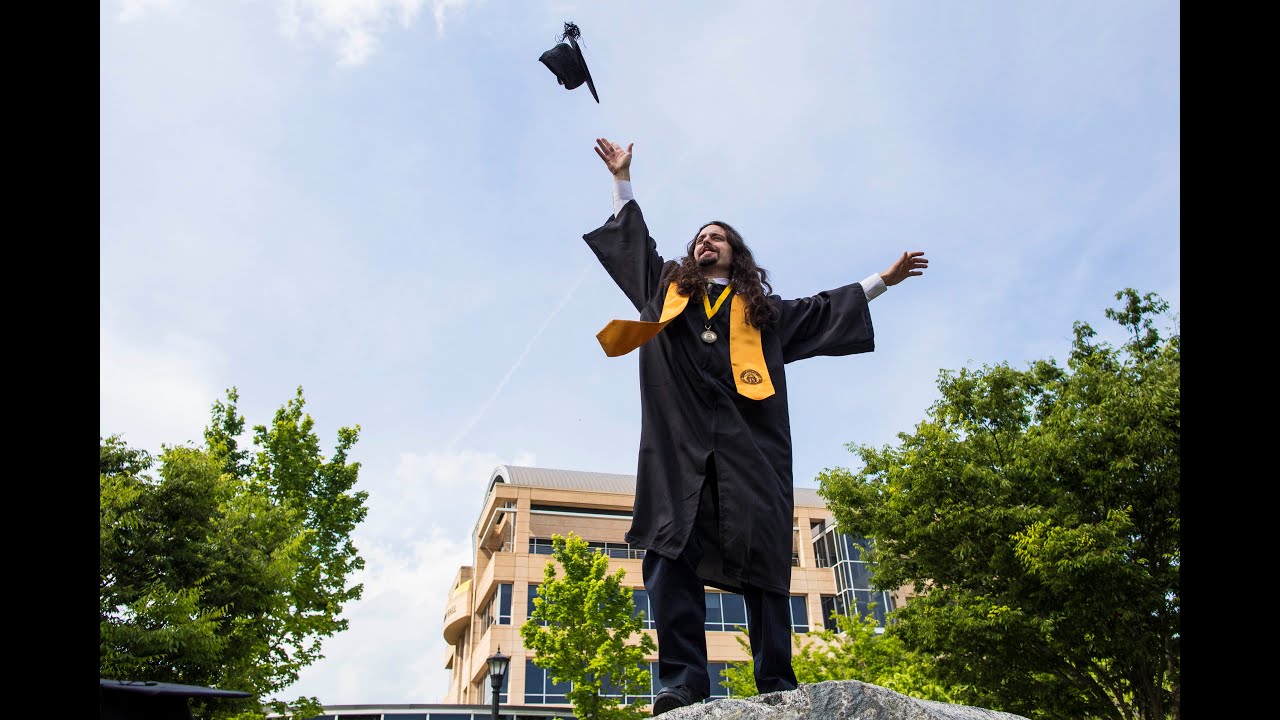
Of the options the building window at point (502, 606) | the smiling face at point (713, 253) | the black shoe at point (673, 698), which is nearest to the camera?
the black shoe at point (673, 698)

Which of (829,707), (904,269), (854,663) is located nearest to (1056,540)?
(904,269)

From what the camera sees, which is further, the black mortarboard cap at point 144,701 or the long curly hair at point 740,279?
the black mortarboard cap at point 144,701

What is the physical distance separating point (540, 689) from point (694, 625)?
122ft

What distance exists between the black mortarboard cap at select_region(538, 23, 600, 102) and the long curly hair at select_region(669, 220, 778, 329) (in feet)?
4.50

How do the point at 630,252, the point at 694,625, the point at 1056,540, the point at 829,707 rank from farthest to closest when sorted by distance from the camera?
the point at 1056,540 → the point at 630,252 → the point at 694,625 → the point at 829,707

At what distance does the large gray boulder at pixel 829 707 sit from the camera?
10.3ft

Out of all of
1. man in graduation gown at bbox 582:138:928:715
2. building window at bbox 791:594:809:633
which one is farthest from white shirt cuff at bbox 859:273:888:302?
building window at bbox 791:594:809:633

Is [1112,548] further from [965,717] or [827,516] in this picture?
[827,516]

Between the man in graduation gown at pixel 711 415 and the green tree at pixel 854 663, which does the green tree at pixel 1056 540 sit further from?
the man in graduation gown at pixel 711 415

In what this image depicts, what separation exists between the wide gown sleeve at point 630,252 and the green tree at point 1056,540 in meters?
9.88

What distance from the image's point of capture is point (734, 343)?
4422mm

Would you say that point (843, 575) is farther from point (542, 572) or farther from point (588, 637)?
point (588, 637)

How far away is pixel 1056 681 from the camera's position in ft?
45.9

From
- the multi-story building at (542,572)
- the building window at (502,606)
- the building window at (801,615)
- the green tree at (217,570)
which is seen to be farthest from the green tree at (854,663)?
the building window at (801,615)
